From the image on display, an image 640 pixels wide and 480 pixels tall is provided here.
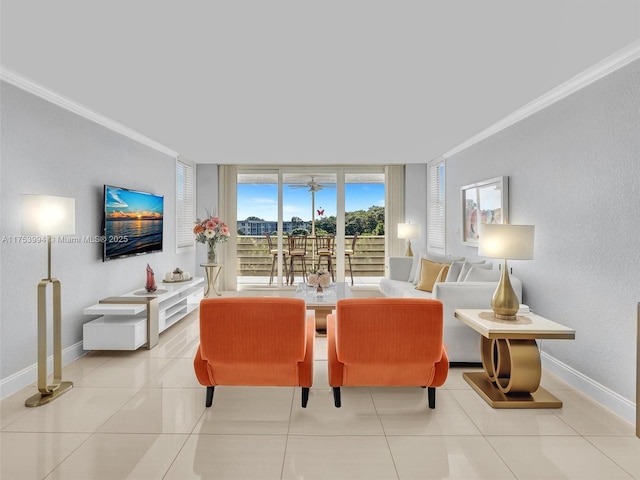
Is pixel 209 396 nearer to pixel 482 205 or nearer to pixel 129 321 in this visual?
pixel 129 321

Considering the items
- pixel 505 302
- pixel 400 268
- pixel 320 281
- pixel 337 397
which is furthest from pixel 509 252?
pixel 400 268

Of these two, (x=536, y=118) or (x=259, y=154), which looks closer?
(x=536, y=118)

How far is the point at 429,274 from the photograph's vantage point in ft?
16.1

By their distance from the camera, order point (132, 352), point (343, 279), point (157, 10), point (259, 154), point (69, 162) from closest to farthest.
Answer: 1. point (157, 10)
2. point (69, 162)
3. point (132, 352)
4. point (259, 154)
5. point (343, 279)

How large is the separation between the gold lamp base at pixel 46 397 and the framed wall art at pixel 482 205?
445 cm

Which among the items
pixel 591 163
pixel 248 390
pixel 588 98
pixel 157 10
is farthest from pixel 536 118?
pixel 248 390

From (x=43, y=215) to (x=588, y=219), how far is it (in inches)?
160

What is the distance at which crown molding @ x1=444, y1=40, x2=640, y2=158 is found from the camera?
2.49m

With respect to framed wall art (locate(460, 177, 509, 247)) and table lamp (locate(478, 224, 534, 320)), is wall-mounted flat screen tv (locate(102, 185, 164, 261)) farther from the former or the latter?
framed wall art (locate(460, 177, 509, 247))

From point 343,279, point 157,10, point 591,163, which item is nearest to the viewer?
point 157,10

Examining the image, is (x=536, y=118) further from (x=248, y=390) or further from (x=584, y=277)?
(x=248, y=390)

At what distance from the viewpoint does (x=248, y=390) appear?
297 centimetres

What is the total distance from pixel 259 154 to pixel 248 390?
4.05 m

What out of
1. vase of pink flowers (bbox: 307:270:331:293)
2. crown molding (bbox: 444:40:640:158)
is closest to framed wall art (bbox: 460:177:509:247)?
crown molding (bbox: 444:40:640:158)
